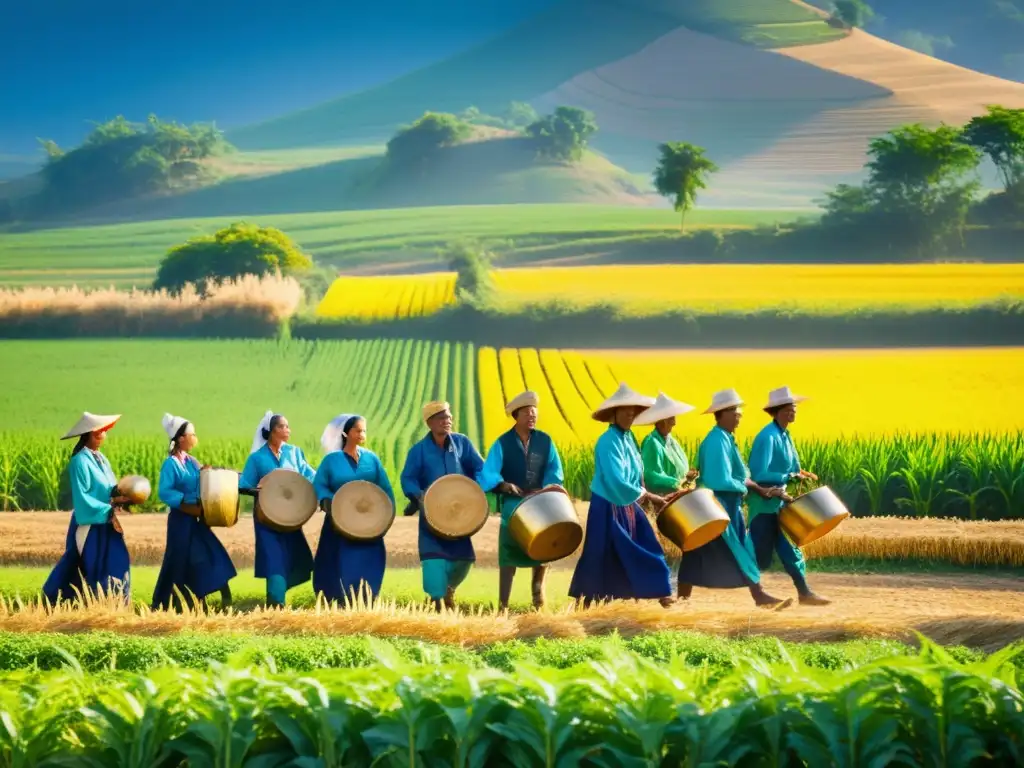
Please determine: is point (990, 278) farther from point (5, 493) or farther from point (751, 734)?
point (751, 734)

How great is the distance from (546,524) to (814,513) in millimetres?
1966

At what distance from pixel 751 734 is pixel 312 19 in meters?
16.6

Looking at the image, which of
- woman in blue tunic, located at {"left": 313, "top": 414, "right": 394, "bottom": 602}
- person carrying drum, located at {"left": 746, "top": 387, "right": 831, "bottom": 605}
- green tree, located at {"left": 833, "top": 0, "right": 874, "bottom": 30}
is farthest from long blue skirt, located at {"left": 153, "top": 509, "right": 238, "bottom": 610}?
green tree, located at {"left": 833, "top": 0, "right": 874, "bottom": 30}

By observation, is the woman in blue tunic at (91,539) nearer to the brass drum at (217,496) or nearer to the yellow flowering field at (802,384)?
the brass drum at (217,496)

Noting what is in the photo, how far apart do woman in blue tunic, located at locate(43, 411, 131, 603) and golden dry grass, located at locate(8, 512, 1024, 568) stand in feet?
9.05

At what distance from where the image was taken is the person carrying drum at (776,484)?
11.0 m

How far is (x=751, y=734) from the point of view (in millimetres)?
5461

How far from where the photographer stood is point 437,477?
35.5 feet

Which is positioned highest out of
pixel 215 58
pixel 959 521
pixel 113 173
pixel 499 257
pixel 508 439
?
pixel 215 58

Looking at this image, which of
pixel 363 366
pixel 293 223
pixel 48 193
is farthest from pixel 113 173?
pixel 363 366

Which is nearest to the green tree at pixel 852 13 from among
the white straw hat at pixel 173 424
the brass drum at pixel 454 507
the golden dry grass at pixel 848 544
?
the golden dry grass at pixel 848 544

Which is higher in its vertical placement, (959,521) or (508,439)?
(508,439)

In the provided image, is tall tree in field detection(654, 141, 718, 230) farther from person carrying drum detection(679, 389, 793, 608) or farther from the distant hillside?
person carrying drum detection(679, 389, 793, 608)

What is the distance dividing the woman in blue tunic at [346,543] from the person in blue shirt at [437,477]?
0.70 feet
